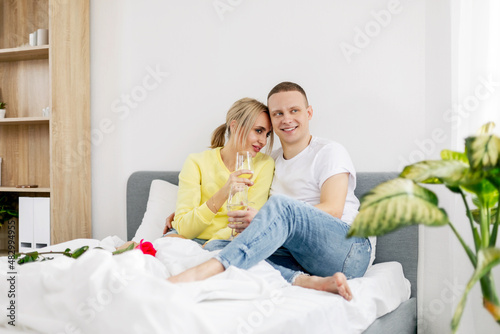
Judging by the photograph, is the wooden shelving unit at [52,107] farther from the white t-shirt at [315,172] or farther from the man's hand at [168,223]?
the white t-shirt at [315,172]

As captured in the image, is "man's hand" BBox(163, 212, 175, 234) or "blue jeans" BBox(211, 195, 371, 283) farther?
"man's hand" BBox(163, 212, 175, 234)

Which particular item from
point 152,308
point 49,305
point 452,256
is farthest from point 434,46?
point 49,305

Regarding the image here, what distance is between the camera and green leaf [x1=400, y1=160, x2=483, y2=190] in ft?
2.91

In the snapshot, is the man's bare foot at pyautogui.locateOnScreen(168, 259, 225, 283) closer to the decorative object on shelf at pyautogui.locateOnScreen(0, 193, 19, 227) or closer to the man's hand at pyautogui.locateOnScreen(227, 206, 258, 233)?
the man's hand at pyautogui.locateOnScreen(227, 206, 258, 233)

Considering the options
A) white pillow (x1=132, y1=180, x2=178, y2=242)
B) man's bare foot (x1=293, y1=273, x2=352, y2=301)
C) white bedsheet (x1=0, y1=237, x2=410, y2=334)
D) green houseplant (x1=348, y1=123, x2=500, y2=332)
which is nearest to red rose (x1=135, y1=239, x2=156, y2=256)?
white bedsheet (x1=0, y1=237, x2=410, y2=334)

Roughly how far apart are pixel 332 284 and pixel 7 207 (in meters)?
2.38

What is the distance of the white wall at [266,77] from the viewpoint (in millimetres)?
2057

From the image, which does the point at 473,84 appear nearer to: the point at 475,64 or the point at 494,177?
the point at 475,64

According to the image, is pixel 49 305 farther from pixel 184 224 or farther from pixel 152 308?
pixel 184 224

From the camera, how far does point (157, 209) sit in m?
2.42

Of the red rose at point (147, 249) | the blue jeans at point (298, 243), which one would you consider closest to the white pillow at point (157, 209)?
the red rose at point (147, 249)

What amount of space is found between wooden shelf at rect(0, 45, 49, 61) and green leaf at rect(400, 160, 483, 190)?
2.47 metres

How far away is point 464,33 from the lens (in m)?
1.79

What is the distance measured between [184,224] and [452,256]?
1097 mm
